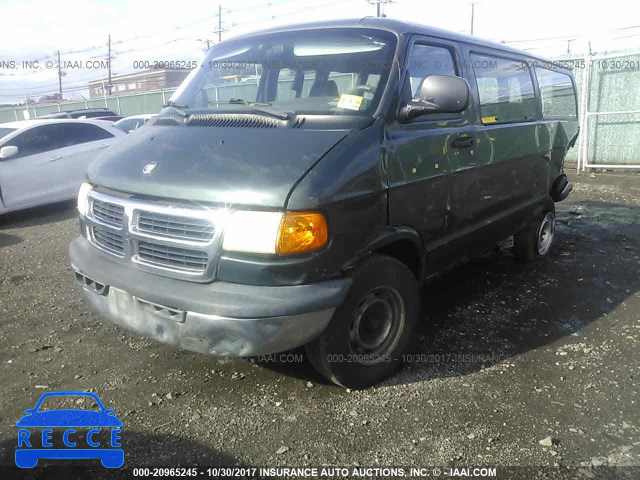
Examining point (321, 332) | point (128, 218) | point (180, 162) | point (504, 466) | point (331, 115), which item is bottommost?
point (504, 466)

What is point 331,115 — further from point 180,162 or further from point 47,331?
point 47,331

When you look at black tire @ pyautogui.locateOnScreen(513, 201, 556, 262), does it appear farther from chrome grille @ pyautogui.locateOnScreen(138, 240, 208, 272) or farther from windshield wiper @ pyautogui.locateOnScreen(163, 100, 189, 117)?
chrome grille @ pyautogui.locateOnScreen(138, 240, 208, 272)

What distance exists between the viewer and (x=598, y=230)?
252 inches

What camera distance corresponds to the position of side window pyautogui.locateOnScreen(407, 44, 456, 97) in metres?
3.12

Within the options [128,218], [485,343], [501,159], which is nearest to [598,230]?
[501,159]

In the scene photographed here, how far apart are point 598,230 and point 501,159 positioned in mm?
3267

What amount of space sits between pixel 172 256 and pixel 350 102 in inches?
53.4

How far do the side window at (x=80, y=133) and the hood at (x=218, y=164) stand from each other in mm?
5967

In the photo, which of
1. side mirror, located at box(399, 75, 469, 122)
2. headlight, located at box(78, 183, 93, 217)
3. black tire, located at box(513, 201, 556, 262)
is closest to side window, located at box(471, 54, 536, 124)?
side mirror, located at box(399, 75, 469, 122)

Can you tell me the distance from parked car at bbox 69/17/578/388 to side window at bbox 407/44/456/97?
1 cm

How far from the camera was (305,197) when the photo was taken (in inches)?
92.0

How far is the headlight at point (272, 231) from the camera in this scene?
234 centimetres

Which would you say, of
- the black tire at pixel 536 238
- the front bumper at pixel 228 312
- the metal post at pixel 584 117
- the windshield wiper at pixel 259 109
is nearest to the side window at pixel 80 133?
the windshield wiper at pixel 259 109

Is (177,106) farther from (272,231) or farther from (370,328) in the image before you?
(370,328)
